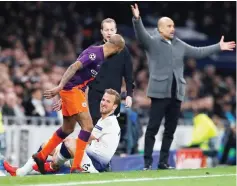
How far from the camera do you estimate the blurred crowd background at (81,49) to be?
2031 cm

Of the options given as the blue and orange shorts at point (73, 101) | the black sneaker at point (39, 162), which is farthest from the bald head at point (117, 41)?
the black sneaker at point (39, 162)

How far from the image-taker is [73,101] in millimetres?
13086

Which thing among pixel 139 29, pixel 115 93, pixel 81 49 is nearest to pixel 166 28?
pixel 139 29

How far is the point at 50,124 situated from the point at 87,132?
6.21m

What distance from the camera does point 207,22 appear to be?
33094mm

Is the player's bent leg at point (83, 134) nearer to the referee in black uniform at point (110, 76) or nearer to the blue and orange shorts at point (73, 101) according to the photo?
the blue and orange shorts at point (73, 101)

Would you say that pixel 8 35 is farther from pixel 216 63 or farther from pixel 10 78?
pixel 216 63

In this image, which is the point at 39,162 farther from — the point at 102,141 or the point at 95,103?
the point at 95,103

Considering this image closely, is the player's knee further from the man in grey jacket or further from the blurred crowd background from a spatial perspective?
the blurred crowd background

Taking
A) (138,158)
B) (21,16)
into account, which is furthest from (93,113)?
(21,16)

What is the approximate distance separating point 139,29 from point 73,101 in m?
1.76

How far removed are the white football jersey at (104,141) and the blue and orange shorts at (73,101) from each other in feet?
2.47

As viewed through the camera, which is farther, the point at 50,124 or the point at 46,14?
the point at 46,14

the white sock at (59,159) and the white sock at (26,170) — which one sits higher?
the white sock at (59,159)
